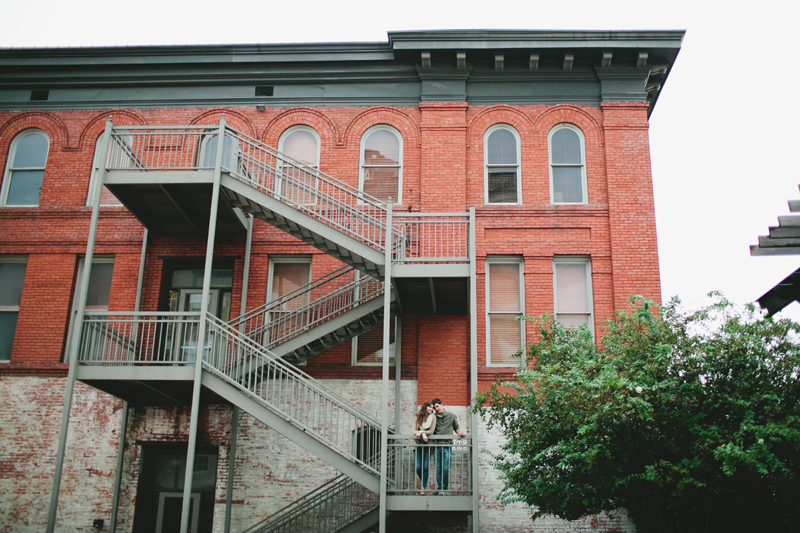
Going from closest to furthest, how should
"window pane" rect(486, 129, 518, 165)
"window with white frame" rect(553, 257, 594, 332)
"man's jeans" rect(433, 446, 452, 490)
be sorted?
"man's jeans" rect(433, 446, 452, 490) < "window with white frame" rect(553, 257, 594, 332) < "window pane" rect(486, 129, 518, 165)

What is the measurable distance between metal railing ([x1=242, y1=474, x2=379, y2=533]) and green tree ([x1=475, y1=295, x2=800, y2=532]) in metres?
3.75

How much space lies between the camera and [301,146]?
1445 cm

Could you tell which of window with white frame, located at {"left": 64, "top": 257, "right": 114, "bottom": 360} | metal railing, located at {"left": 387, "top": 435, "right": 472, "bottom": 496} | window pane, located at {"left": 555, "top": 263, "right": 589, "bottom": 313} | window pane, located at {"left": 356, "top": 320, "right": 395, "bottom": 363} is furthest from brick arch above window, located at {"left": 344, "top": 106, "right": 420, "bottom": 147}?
metal railing, located at {"left": 387, "top": 435, "right": 472, "bottom": 496}

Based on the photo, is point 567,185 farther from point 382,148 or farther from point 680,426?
point 680,426

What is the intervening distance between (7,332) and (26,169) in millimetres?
3591

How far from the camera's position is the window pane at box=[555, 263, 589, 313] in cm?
1325

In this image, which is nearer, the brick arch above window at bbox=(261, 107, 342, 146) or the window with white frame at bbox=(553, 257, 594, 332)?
the window with white frame at bbox=(553, 257, 594, 332)

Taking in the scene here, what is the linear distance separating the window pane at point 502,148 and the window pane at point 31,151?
9.74 metres

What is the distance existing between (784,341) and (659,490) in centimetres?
225

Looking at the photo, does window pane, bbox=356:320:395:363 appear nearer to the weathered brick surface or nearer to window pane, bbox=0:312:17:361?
the weathered brick surface

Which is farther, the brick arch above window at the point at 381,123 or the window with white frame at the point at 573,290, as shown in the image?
the brick arch above window at the point at 381,123

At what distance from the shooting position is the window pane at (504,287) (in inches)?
523


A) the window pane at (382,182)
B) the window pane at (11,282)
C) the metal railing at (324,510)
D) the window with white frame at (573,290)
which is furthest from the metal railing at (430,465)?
the window pane at (11,282)

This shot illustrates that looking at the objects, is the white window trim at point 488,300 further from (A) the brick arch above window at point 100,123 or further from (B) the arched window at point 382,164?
(A) the brick arch above window at point 100,123
